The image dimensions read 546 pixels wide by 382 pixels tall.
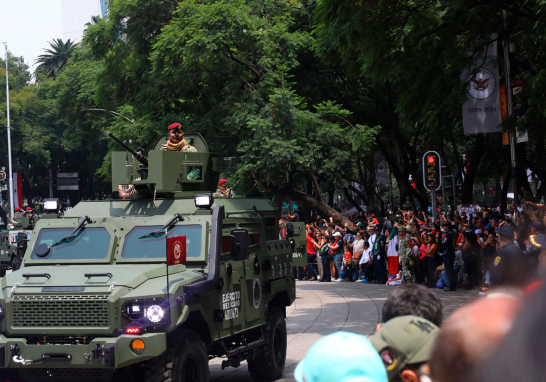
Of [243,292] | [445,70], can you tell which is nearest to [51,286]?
[243,292]

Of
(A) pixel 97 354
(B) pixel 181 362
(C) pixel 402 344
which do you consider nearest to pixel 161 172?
(B) pixel 181 362

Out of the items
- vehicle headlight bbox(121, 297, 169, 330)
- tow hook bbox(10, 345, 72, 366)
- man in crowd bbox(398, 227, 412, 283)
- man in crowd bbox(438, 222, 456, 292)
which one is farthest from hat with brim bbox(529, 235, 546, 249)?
man in crowd bbox(398, 227, 412, 283)

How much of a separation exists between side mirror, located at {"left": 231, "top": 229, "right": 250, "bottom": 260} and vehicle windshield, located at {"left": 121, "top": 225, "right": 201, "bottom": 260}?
0.41 meters

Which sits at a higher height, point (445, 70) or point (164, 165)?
point (445, 70)

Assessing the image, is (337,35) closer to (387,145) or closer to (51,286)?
(51,286)

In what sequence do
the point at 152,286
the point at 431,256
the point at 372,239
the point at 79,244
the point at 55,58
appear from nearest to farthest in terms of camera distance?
1. the point at 152,286
2. the point at 79,244
3. the point at 431,256
4. the point at 372,239
5. the point at 55,58

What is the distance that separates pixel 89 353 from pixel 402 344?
4.83m

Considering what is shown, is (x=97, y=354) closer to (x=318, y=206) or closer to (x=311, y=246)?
(x=311, y=246)

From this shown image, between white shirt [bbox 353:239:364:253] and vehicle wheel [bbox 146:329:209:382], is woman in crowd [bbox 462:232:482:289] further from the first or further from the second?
vehicle wheel [bbox 146:329:209:382]

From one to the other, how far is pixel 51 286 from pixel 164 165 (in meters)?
2.83

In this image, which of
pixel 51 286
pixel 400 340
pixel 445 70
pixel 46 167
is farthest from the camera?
pixel 46 167

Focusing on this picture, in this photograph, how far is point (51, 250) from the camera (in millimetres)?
8742

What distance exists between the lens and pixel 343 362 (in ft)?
7.91

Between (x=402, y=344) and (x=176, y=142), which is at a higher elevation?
(x=176, y=142)
